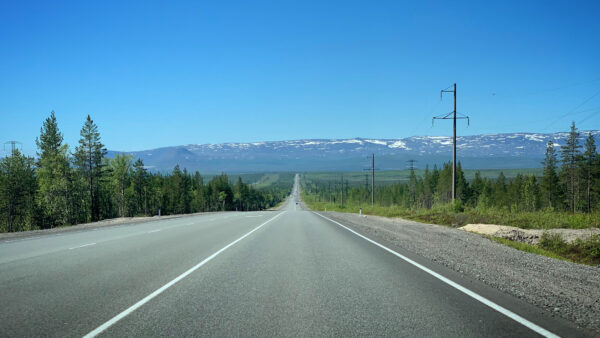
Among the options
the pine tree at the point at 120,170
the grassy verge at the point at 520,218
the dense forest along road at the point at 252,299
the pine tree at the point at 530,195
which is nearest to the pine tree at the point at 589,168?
the pine tree at the point at 530,195

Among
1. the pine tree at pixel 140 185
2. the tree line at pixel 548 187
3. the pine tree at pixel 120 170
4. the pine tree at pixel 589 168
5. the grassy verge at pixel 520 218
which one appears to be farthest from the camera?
the pine tree at pixel 140 185

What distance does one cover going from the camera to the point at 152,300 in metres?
6.22

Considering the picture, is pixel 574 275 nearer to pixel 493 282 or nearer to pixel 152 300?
pixel 493 282

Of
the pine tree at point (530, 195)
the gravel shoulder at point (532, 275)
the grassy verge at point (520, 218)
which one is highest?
the gravel shoulder at point (532, 275)

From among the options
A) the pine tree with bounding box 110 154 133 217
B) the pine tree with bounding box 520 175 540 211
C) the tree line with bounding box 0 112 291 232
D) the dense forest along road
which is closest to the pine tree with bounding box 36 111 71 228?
the tree line with bounding box 0 112 291 232

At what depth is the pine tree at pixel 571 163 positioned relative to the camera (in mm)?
71250

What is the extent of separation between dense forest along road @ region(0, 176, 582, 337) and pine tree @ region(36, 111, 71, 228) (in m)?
55.5

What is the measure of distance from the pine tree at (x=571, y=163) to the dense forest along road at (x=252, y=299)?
75.1 metres

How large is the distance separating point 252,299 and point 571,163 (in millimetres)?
82136

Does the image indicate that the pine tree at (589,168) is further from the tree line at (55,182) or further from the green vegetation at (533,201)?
the tree line at (55,182)

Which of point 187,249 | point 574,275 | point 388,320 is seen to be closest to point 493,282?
point 574,275

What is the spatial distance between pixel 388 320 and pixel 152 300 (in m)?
3.48

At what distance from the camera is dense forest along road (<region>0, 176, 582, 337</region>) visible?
16.0 feet

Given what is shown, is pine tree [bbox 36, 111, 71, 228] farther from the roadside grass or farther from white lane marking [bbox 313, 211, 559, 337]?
white lane marking [bbox 313, 211, 559, 337]
